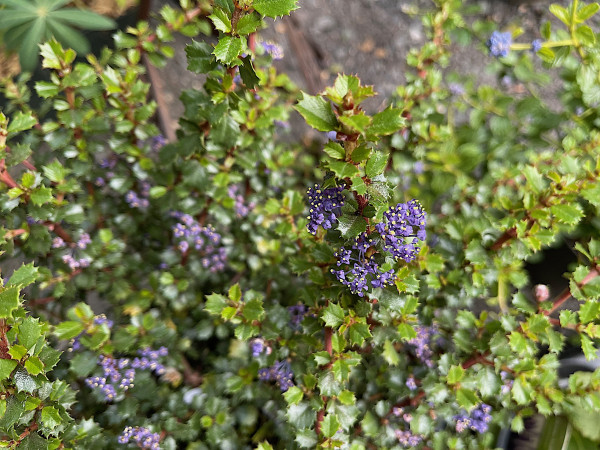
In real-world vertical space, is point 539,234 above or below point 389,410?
above

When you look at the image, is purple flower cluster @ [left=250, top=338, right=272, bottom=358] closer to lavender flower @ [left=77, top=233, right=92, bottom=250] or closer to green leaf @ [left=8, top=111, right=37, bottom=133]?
lavender flower @ [left=77, top=233, right=92, bottom=250]

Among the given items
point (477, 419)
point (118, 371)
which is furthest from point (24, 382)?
point (477, 419)

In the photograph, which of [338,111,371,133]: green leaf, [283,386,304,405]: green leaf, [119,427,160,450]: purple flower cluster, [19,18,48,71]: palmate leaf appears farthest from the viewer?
[19,18,48,71]: palmate leaf

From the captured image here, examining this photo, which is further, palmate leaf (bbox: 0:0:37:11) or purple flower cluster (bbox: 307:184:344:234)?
palmate leaf (bbox: 0:0:37:11)

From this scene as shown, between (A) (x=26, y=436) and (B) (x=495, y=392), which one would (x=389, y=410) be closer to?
(B) (x=495, y=392)

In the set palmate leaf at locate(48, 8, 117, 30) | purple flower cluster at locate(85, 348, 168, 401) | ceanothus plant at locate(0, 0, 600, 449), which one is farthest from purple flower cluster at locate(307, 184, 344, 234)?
palmate leaf at locate(48, 8, 117, 30)

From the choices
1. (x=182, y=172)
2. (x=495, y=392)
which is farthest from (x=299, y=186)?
(x=495, y=392)

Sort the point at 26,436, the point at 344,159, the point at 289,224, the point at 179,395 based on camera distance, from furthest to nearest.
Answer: the point at 179,395 < the point at 289,224 < the point at 26,436 < the point at 344,159
